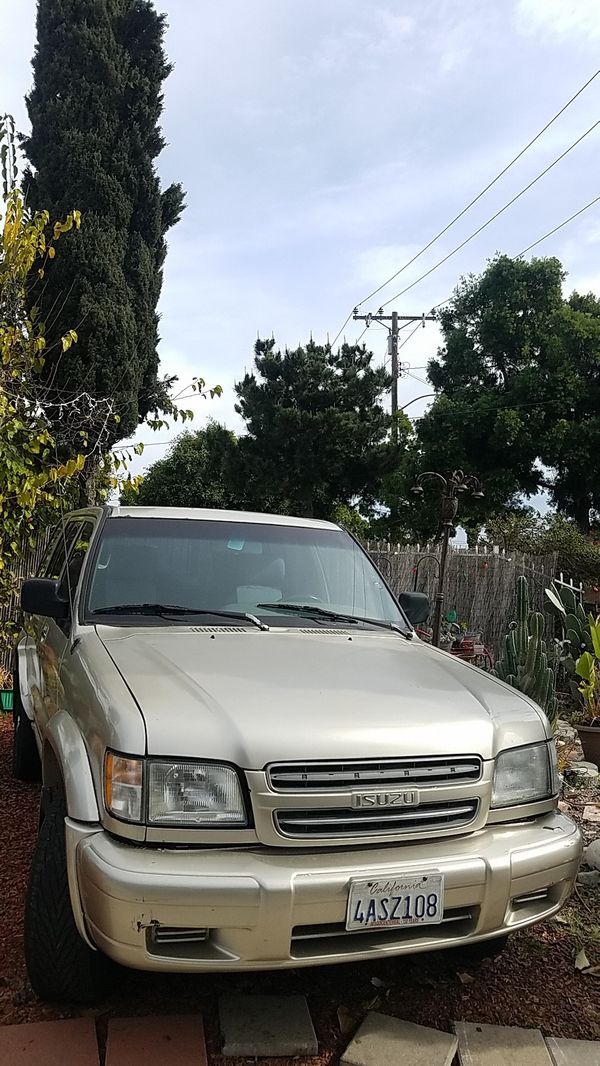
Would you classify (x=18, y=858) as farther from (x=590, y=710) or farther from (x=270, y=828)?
(x=590, y=710)

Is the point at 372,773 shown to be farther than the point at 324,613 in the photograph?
No

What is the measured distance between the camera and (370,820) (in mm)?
2215

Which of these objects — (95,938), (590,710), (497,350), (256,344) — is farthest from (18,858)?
(256,344)

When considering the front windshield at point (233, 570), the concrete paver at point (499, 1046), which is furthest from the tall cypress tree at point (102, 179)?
the concrete paver at point (499, 1046)

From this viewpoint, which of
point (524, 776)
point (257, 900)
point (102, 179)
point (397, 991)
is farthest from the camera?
point (102, 179)

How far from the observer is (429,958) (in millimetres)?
2885

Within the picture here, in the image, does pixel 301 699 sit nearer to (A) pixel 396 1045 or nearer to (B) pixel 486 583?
(A) pixel 396 1045

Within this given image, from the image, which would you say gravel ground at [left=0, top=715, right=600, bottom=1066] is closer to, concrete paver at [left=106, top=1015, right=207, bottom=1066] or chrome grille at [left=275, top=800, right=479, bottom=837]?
concrete paver at [left=106, top=1015, right=207, bottom=1066]

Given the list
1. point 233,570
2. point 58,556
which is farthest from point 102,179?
point 233,570

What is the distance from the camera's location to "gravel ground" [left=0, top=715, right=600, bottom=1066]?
248cm

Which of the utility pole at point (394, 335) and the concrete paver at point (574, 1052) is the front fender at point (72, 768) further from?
the utility pole at point (394, 335)

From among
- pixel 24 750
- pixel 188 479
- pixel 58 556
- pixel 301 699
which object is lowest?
pixel 24 750

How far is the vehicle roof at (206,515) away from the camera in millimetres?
3740

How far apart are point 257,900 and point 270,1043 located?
2.14 ft
